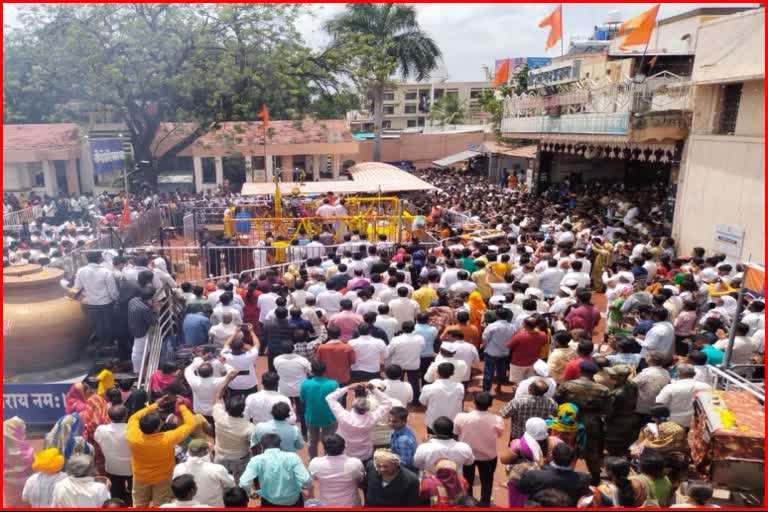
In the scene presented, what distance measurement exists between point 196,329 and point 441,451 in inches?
161

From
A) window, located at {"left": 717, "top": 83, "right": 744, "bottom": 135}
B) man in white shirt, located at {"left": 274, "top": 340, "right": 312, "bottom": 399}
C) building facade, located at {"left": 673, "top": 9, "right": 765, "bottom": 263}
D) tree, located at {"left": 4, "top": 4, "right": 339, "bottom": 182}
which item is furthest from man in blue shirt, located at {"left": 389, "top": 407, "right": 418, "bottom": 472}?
tree, located at {"left": 4, "top": 4, "right": 339, "bottom": 182}

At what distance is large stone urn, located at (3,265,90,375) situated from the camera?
25.3 feet

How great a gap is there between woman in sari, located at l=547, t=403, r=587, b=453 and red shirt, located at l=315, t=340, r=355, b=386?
2.27 meters

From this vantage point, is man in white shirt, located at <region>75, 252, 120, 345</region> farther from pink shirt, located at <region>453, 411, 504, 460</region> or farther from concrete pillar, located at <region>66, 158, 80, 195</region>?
concrete pillar, located at <region>66, 158, 80, 195</region>

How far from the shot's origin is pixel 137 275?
8492 millimetres

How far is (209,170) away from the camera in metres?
29.0

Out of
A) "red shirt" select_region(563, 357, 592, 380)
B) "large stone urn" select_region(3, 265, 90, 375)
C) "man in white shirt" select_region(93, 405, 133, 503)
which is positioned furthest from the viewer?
"large stone urn" select_region(3, 265, 90, 375)

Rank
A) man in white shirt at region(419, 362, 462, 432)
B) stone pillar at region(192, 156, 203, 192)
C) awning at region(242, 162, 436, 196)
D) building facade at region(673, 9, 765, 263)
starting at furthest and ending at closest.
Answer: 1. stone pillar at region(192, 156, 203, 192)
2. awning at region(242, 162, 436, 196)
3. building facade at region(673, 9, 765, 263)
4. man in white shirt at region(419, 362, 462, 432)

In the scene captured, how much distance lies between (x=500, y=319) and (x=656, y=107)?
32.6ft

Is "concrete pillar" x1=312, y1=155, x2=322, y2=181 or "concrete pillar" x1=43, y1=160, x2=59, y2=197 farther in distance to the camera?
"concrete pillar" x1=312, y1=155, x2=322, y2=181

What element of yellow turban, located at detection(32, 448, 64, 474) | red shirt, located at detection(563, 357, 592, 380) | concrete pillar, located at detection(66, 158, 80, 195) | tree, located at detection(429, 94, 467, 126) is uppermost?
tree, located at detection(429, 94, 467, 126)

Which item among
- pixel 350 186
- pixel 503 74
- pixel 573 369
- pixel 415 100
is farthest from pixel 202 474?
pixel 415 100

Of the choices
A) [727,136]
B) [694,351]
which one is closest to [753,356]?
[694,351]

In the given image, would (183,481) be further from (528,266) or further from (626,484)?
(528,266)
